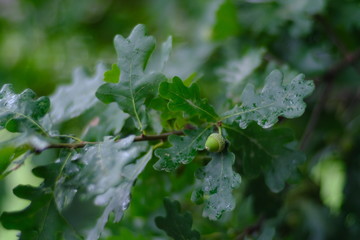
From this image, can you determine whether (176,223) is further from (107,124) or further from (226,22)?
(226,22)

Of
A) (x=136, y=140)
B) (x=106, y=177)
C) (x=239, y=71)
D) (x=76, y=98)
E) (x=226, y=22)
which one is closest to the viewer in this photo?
(x=106, y=177)

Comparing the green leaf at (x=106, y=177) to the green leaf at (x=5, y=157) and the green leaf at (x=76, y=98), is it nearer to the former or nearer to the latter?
the green leaf at (x=5, y=157)

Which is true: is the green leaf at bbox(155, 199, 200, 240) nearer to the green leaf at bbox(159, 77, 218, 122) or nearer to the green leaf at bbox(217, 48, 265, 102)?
the green leaf at bbox(159, 77, 218, 122)

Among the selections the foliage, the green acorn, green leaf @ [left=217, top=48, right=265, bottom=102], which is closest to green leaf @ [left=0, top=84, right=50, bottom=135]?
the foliage

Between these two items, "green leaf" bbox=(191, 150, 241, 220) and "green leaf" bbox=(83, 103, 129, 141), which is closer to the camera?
"green leaf" bbox=(191, 150, 241, 220)

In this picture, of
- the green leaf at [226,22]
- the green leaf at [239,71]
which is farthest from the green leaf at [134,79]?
the green leaf at [226,22]

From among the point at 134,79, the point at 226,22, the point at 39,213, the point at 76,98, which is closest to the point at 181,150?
the point at 134,79

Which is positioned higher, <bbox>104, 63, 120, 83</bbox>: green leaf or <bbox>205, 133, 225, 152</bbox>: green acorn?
<bbox>104, 63, 120, 83</bbox>: green leaf
